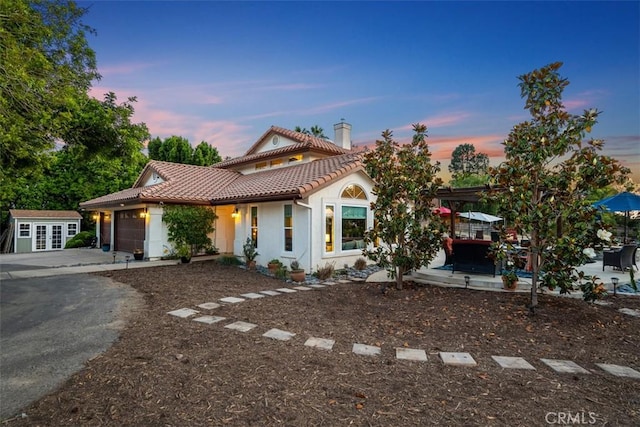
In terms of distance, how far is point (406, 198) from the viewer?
7.98 metres

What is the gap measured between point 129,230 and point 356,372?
16.1 meters

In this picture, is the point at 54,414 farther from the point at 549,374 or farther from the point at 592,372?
the point at 592,372

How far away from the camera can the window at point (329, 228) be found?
1112cm

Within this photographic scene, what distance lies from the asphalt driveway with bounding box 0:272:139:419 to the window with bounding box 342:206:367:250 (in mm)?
7029

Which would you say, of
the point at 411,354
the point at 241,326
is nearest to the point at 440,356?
the point at 411,354

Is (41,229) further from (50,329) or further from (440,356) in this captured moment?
(440,356)

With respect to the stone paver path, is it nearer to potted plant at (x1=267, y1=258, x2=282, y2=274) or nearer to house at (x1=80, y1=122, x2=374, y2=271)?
potted plant at (x1=267, y1=258, x2=282, y2=274)

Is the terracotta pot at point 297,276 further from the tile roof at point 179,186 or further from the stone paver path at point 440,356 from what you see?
the tile roof at point 179,186

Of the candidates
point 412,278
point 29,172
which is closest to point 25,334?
point 29,172

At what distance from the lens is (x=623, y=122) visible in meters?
10.9

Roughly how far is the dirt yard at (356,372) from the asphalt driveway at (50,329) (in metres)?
0.28

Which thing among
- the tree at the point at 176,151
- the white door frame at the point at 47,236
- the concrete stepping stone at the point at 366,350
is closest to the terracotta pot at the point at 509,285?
the concrete stepping stone at the point at 366,350

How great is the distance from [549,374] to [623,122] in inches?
475

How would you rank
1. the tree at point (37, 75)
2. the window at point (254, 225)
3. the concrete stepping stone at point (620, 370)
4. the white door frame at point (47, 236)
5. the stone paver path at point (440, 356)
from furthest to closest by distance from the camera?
the white door frame at point (47, 236) → the window at point (254, 225) → the tree at point (37, 75) → the stone paver path at point (440, 356) → the concrete stepping stone at point (620, 370)
